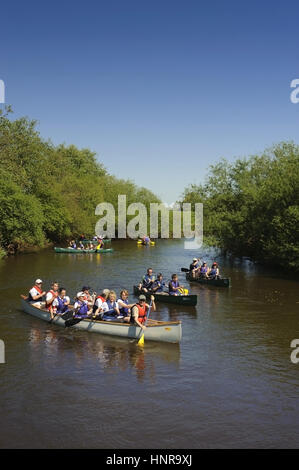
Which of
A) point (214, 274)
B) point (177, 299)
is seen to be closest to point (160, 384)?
point (177, 299)

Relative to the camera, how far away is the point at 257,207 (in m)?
40.8

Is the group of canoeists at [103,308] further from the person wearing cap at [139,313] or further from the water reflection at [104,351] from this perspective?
the water reflection at [104,351]

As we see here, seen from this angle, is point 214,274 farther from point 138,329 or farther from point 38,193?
point 38,193

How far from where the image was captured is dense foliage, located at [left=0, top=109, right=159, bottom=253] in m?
47.0

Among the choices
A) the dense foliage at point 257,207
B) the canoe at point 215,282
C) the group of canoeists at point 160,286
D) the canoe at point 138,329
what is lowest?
the canoe at point 138,329

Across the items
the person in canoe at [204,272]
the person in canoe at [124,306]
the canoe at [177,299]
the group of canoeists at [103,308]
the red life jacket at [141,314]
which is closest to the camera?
the red life jacket at [141,314]

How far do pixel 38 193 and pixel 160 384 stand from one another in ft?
164

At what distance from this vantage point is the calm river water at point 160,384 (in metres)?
11.3

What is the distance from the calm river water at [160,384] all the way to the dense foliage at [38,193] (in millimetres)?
22345

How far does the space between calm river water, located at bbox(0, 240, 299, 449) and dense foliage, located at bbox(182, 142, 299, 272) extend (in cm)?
1029

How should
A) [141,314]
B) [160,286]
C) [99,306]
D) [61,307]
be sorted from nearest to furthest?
[141,314], [99,306], [61,307], [160,286]

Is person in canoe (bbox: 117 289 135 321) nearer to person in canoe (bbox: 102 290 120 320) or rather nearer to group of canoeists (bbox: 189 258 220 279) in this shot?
person in canoe (bbox: 102 290 120 320)

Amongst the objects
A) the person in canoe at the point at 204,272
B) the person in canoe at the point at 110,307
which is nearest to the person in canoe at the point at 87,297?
the person in canoe at the point at 110,307

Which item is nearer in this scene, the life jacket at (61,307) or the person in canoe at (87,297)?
the person in canoe at (87,297)
